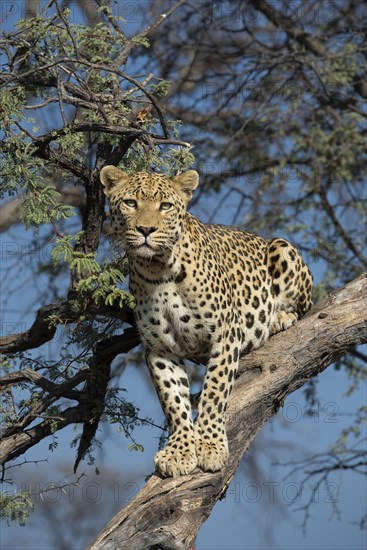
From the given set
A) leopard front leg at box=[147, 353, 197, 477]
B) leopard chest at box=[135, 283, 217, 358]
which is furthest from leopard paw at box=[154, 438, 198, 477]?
leopard chest at box=[135, 283, 217, 358]

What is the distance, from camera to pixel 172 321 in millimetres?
6965

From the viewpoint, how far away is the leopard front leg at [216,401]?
22.4ft

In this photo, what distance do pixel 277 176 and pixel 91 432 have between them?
19.2 feet

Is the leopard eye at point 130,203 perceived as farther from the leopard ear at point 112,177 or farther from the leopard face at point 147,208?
the leopard ear at point 112,177

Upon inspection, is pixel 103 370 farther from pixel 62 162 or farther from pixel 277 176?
pixel 277 176

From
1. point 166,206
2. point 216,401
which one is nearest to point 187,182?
point 166,206

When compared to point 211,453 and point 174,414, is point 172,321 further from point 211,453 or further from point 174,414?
point 211,453

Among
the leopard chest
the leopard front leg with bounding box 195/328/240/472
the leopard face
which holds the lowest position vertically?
the leopard front leg with bounding box 195/328/240/472

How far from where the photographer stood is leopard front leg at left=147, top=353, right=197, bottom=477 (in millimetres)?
6691

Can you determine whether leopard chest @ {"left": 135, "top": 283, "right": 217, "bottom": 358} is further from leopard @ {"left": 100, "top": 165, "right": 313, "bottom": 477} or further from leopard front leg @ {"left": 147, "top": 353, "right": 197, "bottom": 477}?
leopard front leg @ {"left": 147, "top": 353, "right": 197, "bottom": 477}

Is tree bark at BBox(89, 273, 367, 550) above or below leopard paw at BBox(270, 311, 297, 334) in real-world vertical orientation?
below

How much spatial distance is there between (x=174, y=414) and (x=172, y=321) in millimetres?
640

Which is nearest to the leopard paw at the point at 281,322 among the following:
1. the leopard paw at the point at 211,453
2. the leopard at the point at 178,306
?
the leopard at the point at 178,306

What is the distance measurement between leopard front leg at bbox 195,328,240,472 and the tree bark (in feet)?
0.48
